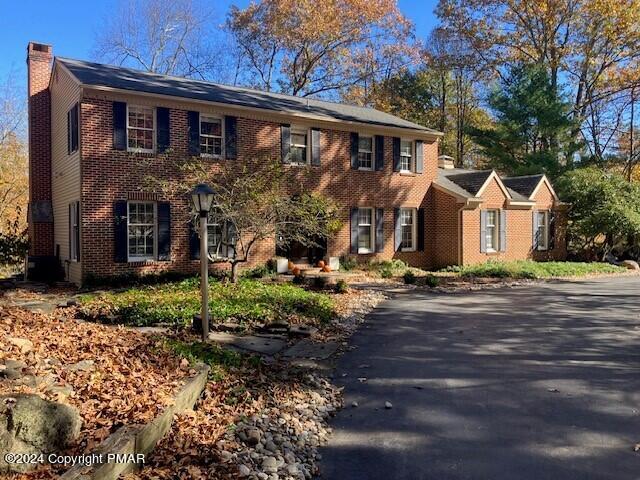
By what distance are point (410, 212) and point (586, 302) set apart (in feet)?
29.6

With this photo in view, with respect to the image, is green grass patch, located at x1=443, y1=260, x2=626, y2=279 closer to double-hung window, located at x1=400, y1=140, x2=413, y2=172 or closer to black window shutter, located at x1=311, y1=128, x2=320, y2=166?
double-hung window, located at x1=400, y1=140, x2=413, y2=172

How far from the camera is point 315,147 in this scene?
719 inches

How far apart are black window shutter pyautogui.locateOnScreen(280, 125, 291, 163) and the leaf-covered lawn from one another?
6981 mm

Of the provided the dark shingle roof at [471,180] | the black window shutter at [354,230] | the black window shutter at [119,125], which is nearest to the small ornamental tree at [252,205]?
the black window shutter at [119,125]

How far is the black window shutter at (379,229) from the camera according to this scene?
19547 millimetres

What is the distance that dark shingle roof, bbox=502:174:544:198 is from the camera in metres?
23.1

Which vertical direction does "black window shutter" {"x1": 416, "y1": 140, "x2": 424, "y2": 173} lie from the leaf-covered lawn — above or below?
above

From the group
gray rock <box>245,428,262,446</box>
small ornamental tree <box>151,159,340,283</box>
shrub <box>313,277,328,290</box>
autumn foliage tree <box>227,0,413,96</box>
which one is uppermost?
autumn foliage tree <box>227,0,413,96</box>

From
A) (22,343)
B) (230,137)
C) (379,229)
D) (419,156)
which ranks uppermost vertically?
(419,156)

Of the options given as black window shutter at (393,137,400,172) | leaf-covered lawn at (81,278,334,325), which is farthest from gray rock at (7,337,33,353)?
black window shutter at (393,137,400,172)

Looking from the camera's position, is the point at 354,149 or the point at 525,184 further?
the point at 525,184

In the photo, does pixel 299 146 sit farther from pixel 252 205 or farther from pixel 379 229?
pixel 252 205

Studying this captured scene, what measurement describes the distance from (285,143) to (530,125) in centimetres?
1701

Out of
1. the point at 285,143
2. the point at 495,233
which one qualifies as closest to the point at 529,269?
the point at 495,233
